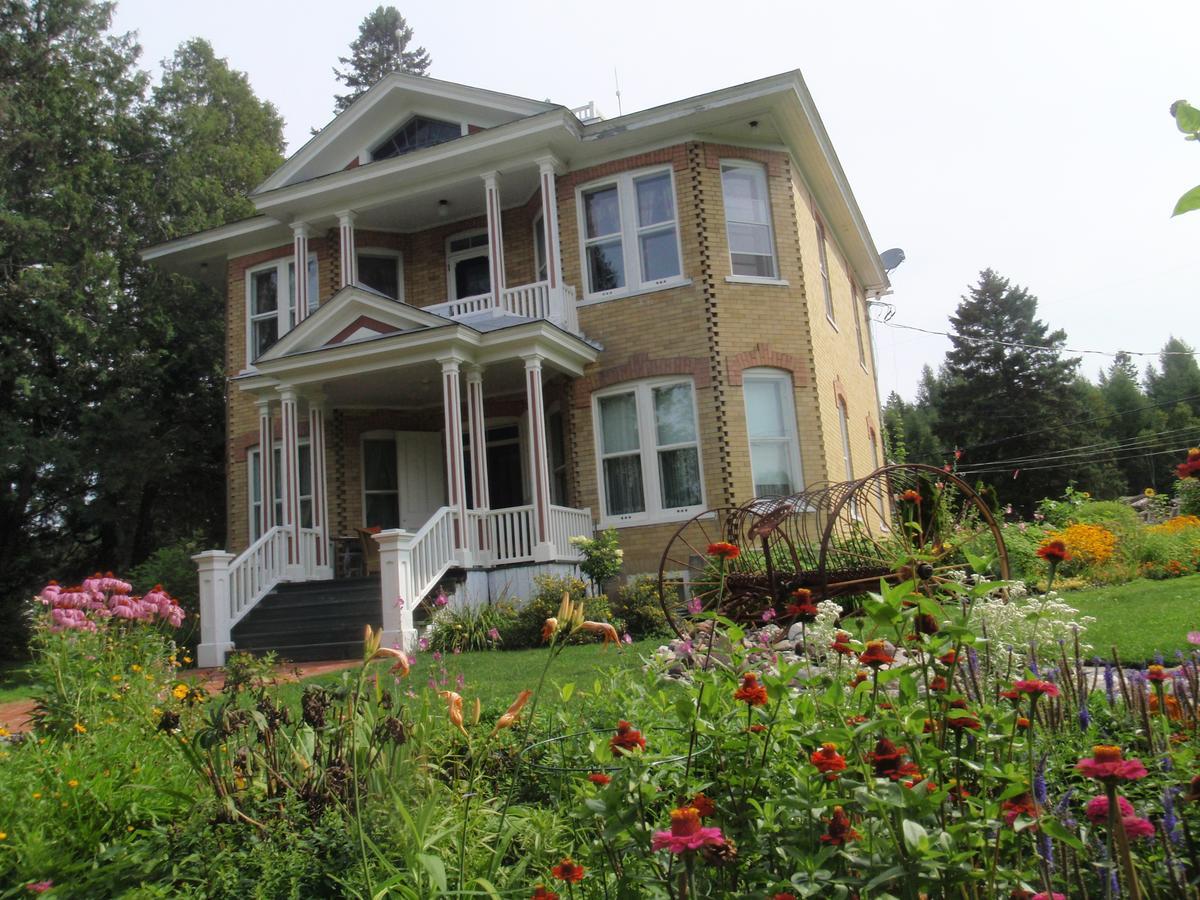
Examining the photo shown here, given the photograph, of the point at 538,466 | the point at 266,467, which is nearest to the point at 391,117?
the point at 266,467

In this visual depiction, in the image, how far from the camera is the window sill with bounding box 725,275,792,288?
45.2ft

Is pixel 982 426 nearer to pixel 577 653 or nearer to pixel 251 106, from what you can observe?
pixel 251 106

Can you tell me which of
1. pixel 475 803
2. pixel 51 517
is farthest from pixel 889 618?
pixel 51 517

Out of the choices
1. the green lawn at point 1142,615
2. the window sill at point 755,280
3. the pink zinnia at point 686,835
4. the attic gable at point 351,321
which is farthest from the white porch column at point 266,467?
the pink zinnia at point 686,835

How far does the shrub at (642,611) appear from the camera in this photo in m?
10.9

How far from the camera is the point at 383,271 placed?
16625 mm

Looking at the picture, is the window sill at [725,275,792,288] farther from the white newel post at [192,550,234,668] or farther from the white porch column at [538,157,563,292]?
the white newel post at [192,550,234,668]

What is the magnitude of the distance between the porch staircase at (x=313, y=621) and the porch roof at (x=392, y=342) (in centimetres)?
314

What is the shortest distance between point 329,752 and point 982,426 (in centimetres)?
4810

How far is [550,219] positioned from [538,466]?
12.8 feet

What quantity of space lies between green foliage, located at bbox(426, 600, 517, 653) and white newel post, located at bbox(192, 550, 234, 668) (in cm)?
280

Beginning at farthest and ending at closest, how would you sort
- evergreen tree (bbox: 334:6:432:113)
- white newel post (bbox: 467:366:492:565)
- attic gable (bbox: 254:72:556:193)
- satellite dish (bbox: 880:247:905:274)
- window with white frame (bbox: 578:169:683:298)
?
evergreen tree (bbox: 334:6:432:113) < satellite dish (bbox: 880:247:905:274) < attic gable (bbox: 254:72:556:193) < window with white frame (bbox: 578:169:683:298) < white newel post (bbox: 467:366:492:565)

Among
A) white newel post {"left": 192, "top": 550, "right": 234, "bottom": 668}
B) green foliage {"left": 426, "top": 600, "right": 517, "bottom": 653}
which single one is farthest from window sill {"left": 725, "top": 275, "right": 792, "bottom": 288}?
white newel post {"left": 192, "top": 550, "right": 234, "bottom": 668}

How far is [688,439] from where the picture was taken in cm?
1349
